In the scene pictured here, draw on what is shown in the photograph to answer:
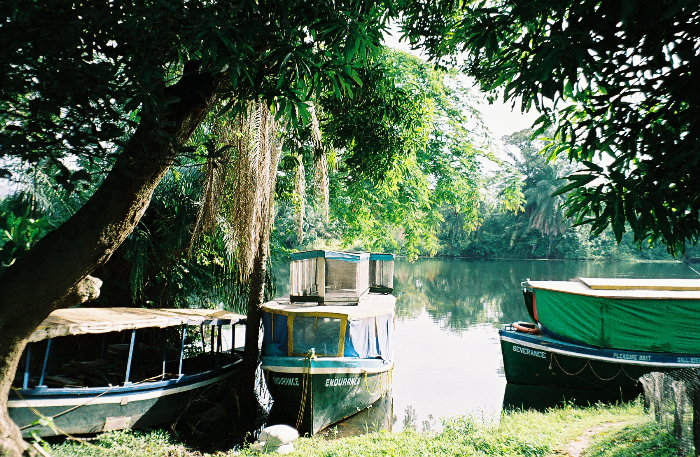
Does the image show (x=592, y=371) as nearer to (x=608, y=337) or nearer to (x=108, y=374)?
(x=608, y=337)

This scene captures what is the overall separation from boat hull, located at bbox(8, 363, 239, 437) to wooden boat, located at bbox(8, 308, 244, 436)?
0.5 inches

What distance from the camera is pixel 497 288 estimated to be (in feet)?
119

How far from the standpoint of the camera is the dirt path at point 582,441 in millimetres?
7254

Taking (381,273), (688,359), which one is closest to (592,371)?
(688,359)

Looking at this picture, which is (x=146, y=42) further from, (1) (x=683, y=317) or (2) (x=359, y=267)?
(1) (x=683, y=317)

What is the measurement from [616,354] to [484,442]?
7.22m

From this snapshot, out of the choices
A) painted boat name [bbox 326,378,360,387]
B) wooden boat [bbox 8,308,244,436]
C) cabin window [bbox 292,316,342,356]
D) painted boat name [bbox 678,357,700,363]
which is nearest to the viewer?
wooden boat [bbox 8,308,244,436]

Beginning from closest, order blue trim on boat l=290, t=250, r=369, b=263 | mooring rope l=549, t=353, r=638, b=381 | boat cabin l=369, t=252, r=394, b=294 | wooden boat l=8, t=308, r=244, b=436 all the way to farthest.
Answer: wooden boat l=8, t=308, r=244, b=436
blue trim on boat l=290, t=250, r=369, b=263
mooring rope l=549, t=353, r=638, b=381
boat cabin l=369, t=252, r=394, b=294

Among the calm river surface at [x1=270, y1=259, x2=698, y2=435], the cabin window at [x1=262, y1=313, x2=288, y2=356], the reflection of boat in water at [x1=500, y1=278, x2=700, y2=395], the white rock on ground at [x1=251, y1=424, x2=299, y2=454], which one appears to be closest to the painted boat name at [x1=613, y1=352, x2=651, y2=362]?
the reflection of boat in water at [x1=500, y1=278, x2=700, y2=395]

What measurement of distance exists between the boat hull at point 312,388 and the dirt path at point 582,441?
463 centimetres

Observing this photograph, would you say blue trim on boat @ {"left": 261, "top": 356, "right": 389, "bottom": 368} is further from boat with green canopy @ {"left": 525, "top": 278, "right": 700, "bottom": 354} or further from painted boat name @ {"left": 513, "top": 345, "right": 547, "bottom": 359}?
boat with green canopy @ {"left": 525, "top": 278, "right": 700, "bottom": 354}

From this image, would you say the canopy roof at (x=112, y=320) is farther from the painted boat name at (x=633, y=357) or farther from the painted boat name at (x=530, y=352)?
the painted boat name at (x=633, y=357)

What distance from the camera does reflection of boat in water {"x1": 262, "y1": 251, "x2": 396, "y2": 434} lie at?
1062 cm

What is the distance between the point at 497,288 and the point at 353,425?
26.7 metres
